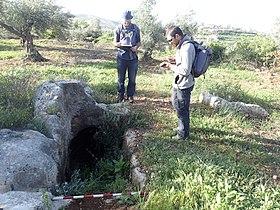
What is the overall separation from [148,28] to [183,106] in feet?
34.9

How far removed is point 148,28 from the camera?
607 inches

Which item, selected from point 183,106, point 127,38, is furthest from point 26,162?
point 127,38

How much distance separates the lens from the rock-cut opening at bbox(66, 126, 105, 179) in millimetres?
6594

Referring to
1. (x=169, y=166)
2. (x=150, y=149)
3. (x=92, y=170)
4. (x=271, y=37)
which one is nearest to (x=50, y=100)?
(x=92, y=170)

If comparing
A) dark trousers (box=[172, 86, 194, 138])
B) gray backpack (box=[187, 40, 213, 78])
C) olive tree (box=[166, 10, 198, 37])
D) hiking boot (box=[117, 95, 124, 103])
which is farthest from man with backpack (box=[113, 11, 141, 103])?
olive tree (box=[166, 10, 198, 37])

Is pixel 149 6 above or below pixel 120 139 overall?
above

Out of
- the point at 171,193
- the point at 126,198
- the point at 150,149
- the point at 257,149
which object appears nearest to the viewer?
the point at 171,193

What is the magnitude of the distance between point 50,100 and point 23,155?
1675mm

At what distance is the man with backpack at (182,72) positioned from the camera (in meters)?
4.99

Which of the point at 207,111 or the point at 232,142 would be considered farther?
the point at 207,111

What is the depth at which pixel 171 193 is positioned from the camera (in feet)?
12.6

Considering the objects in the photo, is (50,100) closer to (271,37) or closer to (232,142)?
(232,142)

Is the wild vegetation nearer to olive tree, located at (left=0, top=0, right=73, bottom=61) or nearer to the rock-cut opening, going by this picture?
the rock-cut opening

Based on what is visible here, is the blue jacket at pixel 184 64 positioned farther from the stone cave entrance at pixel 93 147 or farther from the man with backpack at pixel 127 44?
the man with backpack at pixel 127 44
